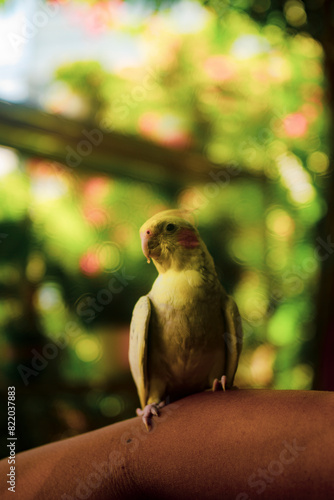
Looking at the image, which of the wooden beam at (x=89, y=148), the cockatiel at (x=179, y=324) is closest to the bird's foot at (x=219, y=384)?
the cockatiel at (x=179, y=324)

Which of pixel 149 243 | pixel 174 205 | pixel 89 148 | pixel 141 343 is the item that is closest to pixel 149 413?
pixel 141 343

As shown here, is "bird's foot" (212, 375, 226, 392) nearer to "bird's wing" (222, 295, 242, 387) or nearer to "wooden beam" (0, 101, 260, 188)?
"bird's wing" (222, 295, 242, 387)

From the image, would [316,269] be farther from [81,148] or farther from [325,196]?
[81,148]

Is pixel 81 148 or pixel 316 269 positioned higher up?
pixel 81 148

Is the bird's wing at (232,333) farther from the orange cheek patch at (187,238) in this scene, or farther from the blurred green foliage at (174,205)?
the blurred green foliage at (174,205)

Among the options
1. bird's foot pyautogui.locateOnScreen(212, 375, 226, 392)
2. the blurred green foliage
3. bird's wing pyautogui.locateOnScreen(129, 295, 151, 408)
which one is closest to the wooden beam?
the blurred green foliage

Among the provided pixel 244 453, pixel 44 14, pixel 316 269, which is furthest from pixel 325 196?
pixel 44 14
